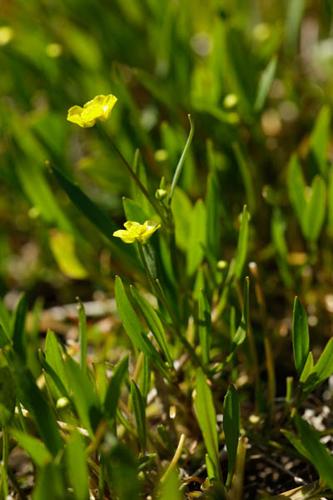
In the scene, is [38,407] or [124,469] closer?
[124,469]

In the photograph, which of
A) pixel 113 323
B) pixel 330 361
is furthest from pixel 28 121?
pixel 330 361

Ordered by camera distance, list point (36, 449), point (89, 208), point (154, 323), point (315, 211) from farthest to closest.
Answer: point (315, 211), point (89, 208), point (154, 323), point (36, 449)

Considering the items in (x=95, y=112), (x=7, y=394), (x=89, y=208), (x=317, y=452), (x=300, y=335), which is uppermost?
(x=95, y=112)

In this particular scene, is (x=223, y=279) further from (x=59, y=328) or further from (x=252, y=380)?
(x=59, y=328)

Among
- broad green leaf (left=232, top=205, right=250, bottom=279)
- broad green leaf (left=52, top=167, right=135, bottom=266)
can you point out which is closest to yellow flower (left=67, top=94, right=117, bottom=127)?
broad green leaf (left=52, top=167, right=135, bottom=266)

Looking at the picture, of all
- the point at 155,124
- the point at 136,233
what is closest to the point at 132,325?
the point at 136,233

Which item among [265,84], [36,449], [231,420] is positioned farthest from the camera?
[265,84]

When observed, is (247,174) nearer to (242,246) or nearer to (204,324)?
(242,246)
